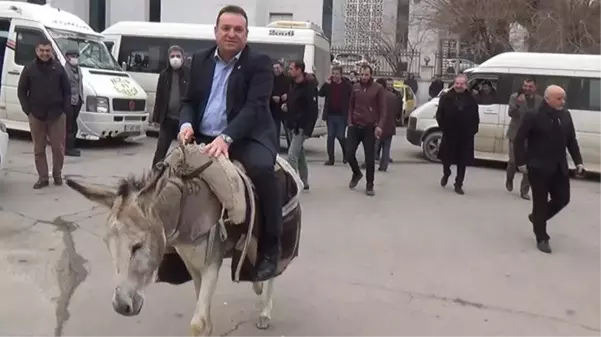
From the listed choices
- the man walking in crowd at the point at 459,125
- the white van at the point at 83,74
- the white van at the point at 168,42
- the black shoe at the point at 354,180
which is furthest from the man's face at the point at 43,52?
the white van at the point at 168,42

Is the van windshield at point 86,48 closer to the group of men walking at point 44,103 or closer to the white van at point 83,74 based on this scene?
the white van at point 83,74

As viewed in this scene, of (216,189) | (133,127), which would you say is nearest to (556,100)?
(216,189)

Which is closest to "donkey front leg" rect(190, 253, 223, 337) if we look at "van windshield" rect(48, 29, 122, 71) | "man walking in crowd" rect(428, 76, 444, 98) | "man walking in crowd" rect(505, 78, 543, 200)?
"man walking in crowd" rect(505, 78, 543, 200)

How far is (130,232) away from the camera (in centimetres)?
344

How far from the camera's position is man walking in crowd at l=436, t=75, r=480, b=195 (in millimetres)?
11930

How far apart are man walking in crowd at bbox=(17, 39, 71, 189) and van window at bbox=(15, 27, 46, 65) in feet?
17.4

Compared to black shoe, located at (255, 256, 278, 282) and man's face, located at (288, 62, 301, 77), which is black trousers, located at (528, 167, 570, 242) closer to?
man's face, located at (288, 62, 301, 77)

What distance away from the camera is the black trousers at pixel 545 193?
816cm

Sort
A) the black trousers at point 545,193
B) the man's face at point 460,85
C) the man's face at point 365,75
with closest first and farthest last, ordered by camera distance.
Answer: the black trousers at point 545,193 < the man's face at point 365,75 < the man's face at point 460,85

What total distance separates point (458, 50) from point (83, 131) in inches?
881

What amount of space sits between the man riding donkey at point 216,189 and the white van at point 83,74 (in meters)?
10.7

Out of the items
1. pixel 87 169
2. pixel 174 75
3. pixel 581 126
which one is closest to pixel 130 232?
pixel 174 75

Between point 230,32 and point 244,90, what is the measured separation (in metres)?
0.34

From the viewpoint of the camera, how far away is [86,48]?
15.8 m
